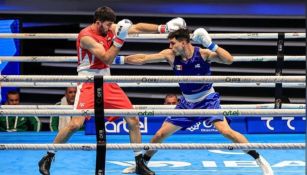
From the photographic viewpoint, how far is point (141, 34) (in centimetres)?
656

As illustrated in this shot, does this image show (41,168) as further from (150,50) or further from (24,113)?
(150,50)

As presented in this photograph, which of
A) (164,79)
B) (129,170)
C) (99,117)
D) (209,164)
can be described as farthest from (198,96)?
(99,117)

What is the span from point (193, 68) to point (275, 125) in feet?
6.99

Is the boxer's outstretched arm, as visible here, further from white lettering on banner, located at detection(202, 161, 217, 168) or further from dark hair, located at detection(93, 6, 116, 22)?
white lettering on banner, located at detection(202, 161, 217, 168)

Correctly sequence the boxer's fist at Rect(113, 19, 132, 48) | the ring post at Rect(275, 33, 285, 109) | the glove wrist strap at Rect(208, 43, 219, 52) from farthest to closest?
the ring post at Rect(275, 33, 285, 109)
the glove wrist strap at Rect(208, 43, 219, 52)
the boxer's fist at Rect(113, 19, 132, 48)

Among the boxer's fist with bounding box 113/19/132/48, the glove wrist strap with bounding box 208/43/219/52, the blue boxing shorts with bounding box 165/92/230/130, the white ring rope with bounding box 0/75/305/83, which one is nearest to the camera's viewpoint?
the white ring rope with bounding box 0/75/305/83

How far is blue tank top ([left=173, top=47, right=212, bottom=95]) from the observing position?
205 inches

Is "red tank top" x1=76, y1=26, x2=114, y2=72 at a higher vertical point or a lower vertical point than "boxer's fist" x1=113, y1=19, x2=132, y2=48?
lower

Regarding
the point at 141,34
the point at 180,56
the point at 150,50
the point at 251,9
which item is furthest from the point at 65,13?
the point at 180,56

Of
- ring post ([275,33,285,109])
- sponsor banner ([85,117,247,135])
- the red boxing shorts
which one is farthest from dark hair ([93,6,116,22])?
ring post ([275,33,285,109])

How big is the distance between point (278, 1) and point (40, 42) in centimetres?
380

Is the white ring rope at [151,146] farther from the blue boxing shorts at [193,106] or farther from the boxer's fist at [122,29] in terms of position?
the blue boxing shorts at [193,106]

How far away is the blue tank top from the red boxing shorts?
0.52m

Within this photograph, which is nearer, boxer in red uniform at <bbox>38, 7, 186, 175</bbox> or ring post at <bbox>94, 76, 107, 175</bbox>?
ring post at <bbox>94, 76, 107, 175</bbox>
